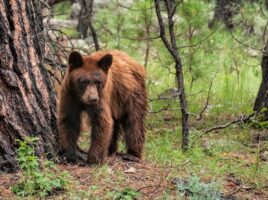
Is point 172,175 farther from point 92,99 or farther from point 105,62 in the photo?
point 105,62

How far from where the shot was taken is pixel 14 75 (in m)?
5.41

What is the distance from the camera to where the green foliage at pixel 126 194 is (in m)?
4.81

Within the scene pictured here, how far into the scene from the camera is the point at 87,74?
611 cm

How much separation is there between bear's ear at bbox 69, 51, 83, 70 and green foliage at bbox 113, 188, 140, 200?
5.36ft

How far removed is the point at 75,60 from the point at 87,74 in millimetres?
182

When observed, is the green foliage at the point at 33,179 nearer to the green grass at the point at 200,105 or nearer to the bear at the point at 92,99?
the green grass at the point at 200,105

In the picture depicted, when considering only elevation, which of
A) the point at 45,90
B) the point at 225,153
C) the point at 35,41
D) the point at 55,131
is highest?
the point at 35,41

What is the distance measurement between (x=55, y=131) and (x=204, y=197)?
2.04m

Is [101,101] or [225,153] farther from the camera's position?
[225,153]

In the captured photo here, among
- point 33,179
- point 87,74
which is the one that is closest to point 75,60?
point 87,74

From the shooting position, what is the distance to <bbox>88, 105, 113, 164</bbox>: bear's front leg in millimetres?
6134

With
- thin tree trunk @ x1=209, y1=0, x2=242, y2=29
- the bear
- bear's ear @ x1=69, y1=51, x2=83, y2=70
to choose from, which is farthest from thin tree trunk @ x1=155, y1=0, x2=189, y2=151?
thin tree trunk @ x1=209, y1=0, x2=242, y2=29

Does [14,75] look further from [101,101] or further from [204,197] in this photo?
[204,197]

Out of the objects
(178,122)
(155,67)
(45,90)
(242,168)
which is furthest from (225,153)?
(155,67)
